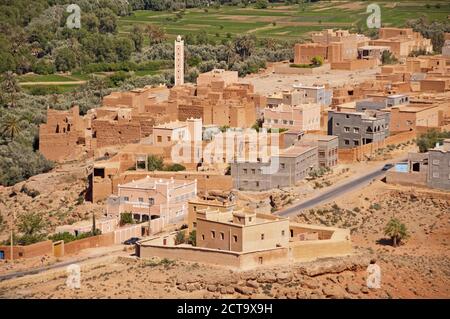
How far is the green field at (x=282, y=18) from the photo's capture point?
3063 inches

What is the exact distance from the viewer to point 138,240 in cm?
3238

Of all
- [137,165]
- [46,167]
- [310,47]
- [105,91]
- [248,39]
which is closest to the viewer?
[137,165]

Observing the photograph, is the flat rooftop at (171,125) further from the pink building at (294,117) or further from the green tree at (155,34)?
the green tree at (155,34)

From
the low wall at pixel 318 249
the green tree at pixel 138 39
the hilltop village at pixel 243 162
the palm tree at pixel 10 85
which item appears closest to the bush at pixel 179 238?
the hilltop village at pixel 243 162

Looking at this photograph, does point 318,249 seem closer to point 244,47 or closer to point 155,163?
point 155,163

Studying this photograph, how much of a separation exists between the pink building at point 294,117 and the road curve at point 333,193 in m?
4.04

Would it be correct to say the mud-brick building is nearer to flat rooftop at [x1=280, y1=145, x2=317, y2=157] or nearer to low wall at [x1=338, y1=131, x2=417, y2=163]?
flat rooftop at [x1=280, y1=145, x2=317, y2=157]

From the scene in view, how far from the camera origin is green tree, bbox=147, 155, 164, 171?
38688 millimetres

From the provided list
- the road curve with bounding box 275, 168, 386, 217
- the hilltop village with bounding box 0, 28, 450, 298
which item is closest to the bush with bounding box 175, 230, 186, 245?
the hilltop village with bounding box 0, 28, 450, 298

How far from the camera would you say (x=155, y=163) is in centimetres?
3884

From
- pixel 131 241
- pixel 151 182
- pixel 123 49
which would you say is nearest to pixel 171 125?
pixel 151 182
